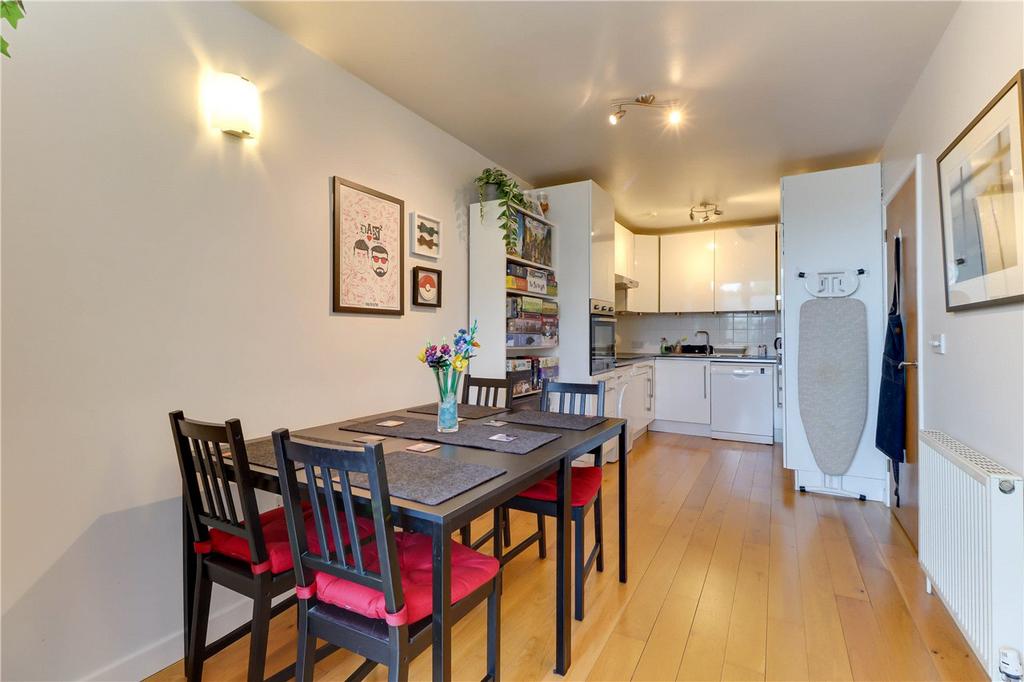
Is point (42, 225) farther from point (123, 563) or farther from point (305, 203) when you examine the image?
point (123, 563)

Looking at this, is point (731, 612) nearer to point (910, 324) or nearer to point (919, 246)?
point (910, 324)

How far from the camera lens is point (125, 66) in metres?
1.63

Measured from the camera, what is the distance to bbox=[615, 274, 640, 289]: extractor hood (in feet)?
16.6

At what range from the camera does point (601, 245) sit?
13.2 ft

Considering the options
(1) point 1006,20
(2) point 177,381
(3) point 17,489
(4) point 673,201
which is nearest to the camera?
(3) point 17,489

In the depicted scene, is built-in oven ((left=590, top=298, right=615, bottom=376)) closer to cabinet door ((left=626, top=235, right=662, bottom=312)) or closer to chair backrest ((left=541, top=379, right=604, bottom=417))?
chair backrest ((left=541, top=379, right=604, bottom=417))

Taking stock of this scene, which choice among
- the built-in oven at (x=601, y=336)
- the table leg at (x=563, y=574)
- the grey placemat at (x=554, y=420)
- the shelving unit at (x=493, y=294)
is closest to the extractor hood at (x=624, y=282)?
the built-in oven at (x=601, y=336)

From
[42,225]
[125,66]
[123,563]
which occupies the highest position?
[125,66]

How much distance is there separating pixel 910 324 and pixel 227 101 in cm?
349

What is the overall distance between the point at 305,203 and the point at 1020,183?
8.61ft

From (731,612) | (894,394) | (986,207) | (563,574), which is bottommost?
(731,612)

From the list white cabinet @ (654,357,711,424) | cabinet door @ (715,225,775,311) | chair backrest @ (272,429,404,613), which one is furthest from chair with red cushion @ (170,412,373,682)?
cabinet door @ (715,225,775,311)

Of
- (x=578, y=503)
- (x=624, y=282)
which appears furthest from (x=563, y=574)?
(x=624, y=282)

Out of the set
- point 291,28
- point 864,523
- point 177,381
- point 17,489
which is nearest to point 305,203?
point 291,28
